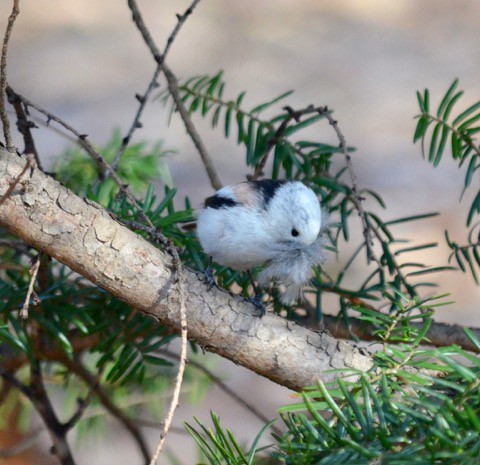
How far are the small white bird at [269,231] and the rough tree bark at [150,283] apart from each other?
0.12 metres

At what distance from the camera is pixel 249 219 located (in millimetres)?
839

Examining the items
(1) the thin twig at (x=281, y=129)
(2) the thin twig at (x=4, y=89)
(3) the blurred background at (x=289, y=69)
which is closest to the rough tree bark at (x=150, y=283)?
(2) the thin twig at (x=4, y=89)

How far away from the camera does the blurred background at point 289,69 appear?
2.08 meters

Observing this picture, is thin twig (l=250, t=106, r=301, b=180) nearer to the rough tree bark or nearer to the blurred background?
the rough tree bark

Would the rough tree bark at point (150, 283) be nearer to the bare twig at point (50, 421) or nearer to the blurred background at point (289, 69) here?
the bare twig at point (50, 421)

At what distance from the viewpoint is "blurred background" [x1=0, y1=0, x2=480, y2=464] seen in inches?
81.8

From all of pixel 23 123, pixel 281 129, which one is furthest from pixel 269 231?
pixel 23 123

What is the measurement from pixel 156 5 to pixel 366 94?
0.72 m

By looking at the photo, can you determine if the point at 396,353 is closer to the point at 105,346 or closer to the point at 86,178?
the point at 105,346

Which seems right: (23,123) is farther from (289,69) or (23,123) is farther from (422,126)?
(289,69)

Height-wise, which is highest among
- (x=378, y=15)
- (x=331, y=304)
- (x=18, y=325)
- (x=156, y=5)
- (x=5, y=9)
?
(x=378, y=15)

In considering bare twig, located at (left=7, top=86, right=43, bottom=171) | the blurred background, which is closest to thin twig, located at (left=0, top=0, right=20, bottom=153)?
bare twig, located at (left=7, top=86, right=43, bottom=171)

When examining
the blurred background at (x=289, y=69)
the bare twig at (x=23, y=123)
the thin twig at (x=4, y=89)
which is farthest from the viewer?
the blurred background at (x=289, y=69)

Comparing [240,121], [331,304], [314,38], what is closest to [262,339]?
[240,121]
